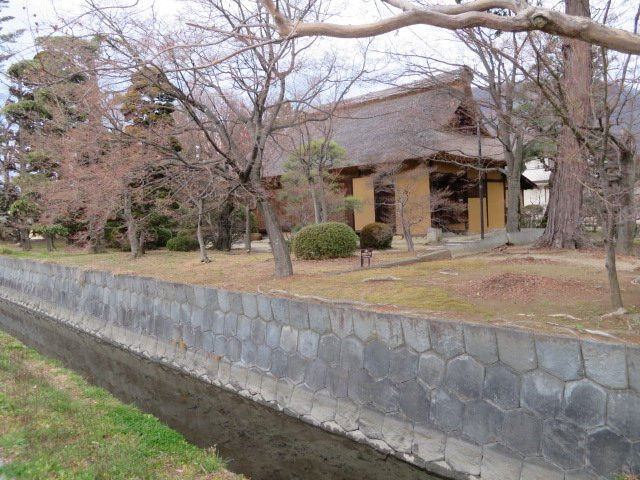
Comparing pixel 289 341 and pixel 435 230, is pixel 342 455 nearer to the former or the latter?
pixel 289 341

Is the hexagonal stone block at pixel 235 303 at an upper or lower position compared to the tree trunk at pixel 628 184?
lower

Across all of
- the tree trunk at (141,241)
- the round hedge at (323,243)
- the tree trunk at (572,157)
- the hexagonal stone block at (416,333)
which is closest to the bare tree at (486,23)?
the tree trunk at (572,157)

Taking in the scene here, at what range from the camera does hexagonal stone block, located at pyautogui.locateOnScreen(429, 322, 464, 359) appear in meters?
4.81

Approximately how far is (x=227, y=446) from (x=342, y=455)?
4.49 feet

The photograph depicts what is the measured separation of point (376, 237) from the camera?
15445 millimetres

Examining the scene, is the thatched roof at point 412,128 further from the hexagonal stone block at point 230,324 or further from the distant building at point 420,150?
the hexagonal stone block at point 230,324

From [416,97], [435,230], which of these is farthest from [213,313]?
[416,97]

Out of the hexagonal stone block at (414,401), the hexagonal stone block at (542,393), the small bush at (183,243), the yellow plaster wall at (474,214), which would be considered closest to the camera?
the hexagonal stone block at (542,393)

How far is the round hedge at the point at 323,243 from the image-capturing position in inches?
505

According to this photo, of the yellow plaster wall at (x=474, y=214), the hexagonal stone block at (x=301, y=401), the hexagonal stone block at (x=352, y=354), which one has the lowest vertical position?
the hexagonal stone block at (x=301, y=401)

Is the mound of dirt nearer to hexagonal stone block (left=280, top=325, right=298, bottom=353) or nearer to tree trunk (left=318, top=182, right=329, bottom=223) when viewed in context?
hexagonal stone block (left=280, top=325, right=298, bottom=353)

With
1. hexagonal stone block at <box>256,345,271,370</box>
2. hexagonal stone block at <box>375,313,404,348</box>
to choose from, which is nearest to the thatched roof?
hexagonal stone block at <box>256,345,271,370</box>

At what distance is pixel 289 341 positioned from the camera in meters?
6.58

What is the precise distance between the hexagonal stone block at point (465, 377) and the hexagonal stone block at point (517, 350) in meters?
0.29
